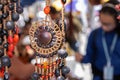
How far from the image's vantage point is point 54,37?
1019mm

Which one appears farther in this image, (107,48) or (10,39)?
(107,48)

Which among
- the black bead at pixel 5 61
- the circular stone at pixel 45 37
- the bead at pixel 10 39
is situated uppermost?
the circular stone at pixel 45 37

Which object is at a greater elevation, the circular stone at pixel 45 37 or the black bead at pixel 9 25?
the black bead at pixel 9 25

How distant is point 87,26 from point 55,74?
7.24 ft

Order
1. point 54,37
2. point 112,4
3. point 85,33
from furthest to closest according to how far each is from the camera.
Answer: point 85,33 < point 112,4 < point 54,37

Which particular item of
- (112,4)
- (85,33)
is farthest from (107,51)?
(85,33)

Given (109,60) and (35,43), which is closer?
(35,43)

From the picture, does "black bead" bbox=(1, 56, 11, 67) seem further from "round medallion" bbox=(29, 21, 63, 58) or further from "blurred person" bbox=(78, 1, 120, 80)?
"blurred person" bbox=(78, 1, 120, 80)

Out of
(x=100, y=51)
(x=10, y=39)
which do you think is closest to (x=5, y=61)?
(x=10, y=39)

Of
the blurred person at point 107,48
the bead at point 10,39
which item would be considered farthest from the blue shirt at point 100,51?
the bead at point 10,39

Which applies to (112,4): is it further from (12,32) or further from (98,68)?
(12,32)

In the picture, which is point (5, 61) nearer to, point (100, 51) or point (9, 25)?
point (9, 25)

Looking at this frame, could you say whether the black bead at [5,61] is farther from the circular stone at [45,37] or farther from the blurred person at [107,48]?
the blurred person at [107,48]

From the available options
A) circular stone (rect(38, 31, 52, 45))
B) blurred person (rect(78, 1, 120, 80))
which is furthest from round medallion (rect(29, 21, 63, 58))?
blurred person (rect(78, 1, 120, 80))
